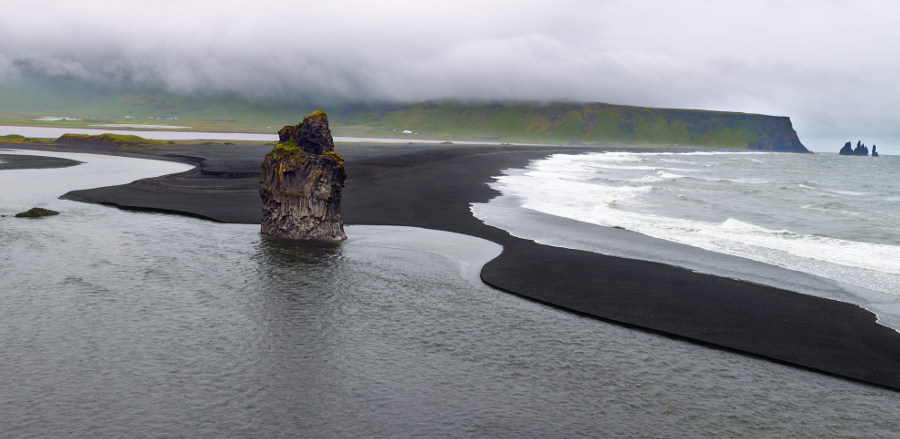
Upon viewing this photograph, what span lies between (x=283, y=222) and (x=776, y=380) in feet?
68.9

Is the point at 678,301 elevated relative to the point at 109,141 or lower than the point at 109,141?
lower

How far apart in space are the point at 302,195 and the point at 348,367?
51.8 ft

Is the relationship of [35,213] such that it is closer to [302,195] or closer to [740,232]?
[302,195]

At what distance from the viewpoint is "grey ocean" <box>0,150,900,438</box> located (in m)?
11.3

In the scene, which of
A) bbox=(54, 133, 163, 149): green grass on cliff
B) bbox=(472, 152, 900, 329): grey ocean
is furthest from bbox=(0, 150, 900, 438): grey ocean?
bbox=(54, 133, 163, 149): green grass on cliff

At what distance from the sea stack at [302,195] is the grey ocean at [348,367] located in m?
5.76

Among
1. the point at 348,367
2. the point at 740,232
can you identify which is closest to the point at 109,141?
the point at 740,232

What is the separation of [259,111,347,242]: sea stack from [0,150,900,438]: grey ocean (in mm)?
5759

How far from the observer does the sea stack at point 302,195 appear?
2827 cm

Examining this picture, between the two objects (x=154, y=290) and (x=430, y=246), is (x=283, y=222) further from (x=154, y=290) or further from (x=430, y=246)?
(x=154, y=290)

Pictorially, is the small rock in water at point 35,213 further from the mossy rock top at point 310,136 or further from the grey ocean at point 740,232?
the grey ocean at point 740,232

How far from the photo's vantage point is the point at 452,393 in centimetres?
1254

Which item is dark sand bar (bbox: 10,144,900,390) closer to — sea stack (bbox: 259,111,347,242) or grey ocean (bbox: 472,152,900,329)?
grey ocean (bbox: 472,152,900,329)

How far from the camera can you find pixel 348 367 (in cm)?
1364
